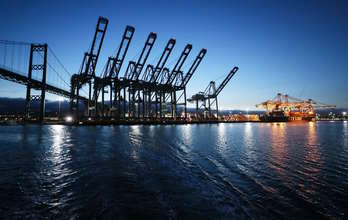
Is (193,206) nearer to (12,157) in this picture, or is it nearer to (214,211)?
(214,211)

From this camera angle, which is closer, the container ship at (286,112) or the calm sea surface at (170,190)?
the calm sea surface at (170,190)

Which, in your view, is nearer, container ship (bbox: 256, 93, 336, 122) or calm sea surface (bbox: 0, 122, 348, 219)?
calm sea surface (bbox: 0, 122, 348, 219)

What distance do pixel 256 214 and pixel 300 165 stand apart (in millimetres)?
5326

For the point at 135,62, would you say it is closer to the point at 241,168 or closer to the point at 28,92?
the point at 28,92

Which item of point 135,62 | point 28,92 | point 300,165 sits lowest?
point 300,165

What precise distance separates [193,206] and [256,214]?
1.15m

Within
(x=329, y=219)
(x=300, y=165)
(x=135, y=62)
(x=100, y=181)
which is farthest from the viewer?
(x=135, y=62)

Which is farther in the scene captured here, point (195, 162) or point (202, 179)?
point (195, 162)

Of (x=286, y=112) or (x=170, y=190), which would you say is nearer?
(x=170, y=190)

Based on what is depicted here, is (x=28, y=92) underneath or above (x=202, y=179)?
above

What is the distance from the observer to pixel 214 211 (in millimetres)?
3566

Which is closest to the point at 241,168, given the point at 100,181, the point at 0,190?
the point at 100,181

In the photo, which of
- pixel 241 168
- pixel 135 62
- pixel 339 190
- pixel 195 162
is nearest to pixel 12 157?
pixel 195 162

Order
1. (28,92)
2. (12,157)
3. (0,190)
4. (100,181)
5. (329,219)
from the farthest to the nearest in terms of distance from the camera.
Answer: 1. (28,92)
2. (12,157)
3. (100,181)
4. (0,190)
5. (329,219)
